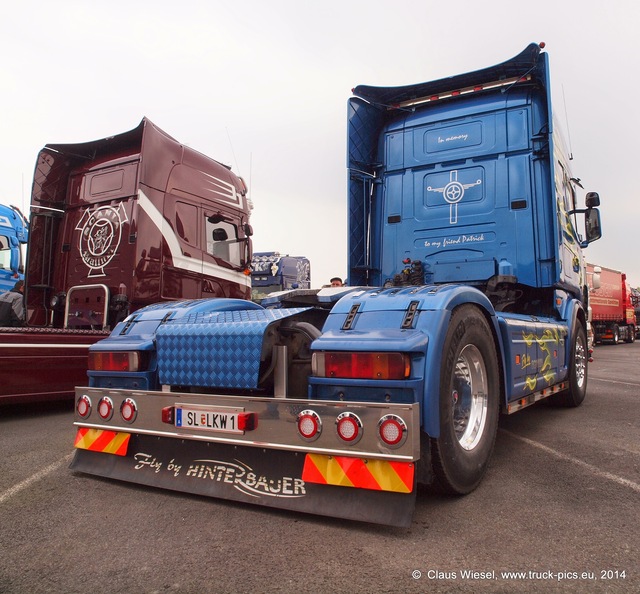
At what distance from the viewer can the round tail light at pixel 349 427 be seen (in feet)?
7.55

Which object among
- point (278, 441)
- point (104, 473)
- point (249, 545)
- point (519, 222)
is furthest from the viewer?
point (519, 222)

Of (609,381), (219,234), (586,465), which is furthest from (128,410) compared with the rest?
(609,381)

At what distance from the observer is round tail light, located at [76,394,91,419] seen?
316cm

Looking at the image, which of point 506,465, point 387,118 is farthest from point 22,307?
point 506,465

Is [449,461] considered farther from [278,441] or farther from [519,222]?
[519,222]

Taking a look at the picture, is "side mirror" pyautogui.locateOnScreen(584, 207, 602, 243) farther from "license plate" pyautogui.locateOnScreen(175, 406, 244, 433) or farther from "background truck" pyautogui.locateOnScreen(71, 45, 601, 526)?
"license plate" pyautogui.locateOnScreen(175, 406, 244, 433)

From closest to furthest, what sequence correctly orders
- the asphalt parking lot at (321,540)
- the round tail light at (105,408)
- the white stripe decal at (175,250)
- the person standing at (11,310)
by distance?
the asphalt parking lot at (321,540) < the round tail light at (105,408) < the white stripe decal at (175,250) < the person standing at (11,310)

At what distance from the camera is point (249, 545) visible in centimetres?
220

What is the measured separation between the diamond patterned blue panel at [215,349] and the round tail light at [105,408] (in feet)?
1.16

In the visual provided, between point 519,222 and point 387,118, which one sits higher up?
point 387,118

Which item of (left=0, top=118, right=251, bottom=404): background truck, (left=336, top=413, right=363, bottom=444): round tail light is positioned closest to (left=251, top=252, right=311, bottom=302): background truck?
(left=0, top=118, right=251, bottom=404): background truck

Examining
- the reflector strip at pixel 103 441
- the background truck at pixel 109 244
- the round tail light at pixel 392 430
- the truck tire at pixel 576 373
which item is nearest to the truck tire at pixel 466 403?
the round tail light at pixel 392 430

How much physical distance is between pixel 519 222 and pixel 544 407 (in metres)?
2.49

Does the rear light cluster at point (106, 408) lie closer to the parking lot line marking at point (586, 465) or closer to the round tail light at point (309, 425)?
the round tail light at point (309, 425)
